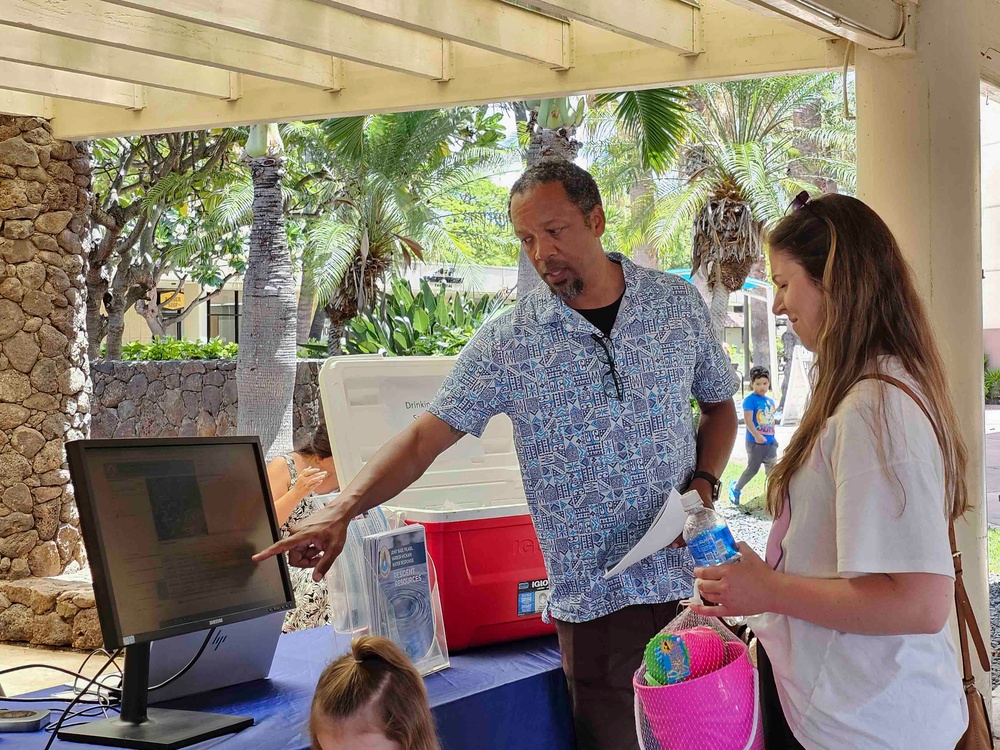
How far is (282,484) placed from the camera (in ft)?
16.0

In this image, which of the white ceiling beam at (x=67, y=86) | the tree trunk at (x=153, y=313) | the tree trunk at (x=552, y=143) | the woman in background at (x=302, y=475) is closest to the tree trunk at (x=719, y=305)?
the tree trunk at (x=552, y=143)

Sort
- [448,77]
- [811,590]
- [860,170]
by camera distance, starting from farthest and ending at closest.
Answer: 1. [448,77]
2. [860,170]
3. [811,590]

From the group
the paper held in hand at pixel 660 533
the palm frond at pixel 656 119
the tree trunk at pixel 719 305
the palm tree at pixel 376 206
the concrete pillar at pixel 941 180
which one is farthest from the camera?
the tree trunk at pixel 719 305

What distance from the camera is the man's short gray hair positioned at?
9.11 feet

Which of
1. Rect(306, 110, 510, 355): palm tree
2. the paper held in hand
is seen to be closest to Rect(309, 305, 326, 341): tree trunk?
Rect(306, 110, 510, 355): palm tree

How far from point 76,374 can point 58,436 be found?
19.2 inches

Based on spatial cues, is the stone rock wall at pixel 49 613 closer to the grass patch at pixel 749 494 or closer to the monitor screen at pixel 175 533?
the monitor screen at pixel 175 533

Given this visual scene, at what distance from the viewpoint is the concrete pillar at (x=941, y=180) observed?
14.5ft

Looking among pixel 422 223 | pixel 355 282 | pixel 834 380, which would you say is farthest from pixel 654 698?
pixel 422 223

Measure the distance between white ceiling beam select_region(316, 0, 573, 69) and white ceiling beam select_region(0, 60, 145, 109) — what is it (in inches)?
95.9

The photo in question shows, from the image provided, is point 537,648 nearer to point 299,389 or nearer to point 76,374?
point 76,374

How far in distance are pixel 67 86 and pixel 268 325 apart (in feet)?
12.9

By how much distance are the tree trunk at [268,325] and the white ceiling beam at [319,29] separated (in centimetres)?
472

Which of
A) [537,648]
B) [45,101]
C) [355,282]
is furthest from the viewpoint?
[355,282]
